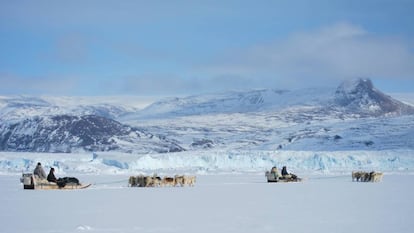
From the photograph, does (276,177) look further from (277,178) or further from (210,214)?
(210,214)

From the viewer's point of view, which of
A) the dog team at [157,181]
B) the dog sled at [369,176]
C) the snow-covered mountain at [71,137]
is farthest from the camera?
the snow-covered mountain at [71,137]

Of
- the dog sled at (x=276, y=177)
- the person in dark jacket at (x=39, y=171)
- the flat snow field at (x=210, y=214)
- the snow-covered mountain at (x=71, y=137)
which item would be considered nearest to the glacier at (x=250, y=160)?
the dog sled at (x=276, y=177)

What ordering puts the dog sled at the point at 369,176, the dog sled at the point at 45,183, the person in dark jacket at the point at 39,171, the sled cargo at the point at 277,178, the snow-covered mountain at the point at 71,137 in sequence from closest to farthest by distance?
the dog sled at the point at 45,183
the person in dark jacket at the point at 39,171
the sled cargo at the point at 277,178
the dog sled at the point at 369,176
the snow-covered mountain at the point at 71,137

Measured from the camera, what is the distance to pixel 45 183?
92.5ft

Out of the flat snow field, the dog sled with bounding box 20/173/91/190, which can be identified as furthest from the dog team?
the flat snow field

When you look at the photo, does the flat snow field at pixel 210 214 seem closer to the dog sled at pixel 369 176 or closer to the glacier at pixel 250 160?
the dog sled at pixel 369 176

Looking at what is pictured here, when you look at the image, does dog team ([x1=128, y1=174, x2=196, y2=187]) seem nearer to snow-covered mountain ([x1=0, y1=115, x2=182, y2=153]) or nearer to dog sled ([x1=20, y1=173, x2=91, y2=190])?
dog sled ([x1=20, y1=173, x2=91, y2=190])

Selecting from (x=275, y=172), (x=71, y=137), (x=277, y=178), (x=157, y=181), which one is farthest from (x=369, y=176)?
(x=71, y=137)

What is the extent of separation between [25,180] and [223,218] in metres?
14.8

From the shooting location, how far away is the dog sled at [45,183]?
1085 inches

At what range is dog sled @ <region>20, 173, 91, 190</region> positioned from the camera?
2755 cm

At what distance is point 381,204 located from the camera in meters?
18.6

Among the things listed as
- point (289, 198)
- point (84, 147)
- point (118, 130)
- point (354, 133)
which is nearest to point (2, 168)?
point (289, 198)

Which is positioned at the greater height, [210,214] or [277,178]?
[277,178]
